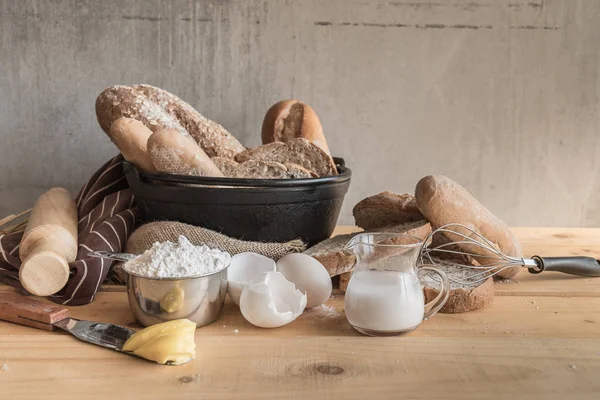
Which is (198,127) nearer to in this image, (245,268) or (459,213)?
(245,268)

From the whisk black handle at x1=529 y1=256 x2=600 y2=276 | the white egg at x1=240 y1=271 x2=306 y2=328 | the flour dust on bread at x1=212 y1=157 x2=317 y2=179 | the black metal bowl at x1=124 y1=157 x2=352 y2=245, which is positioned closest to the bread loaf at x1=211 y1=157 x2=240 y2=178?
the flour dust on bread at x1=212 y1=157 x2=317 y2=179

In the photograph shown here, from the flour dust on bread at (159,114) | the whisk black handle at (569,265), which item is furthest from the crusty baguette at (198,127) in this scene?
the whisk black handle at (569,265)

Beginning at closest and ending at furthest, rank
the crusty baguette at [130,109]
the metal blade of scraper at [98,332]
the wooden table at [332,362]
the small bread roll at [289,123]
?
the wooden table at [332,362] → the metal blade of scraper at [98,332] → the crusty baguette at [130,109] → the small bread roll at [289,123]

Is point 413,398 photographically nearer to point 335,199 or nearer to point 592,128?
point 335,199

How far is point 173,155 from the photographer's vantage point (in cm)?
116

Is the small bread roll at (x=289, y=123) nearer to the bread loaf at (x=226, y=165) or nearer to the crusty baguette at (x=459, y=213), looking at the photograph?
→ the bread loaf at (x=226, y=165)

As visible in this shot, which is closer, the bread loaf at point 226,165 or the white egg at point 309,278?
the white egg at point 309,278

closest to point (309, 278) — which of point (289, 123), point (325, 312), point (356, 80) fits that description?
point (325, 312)

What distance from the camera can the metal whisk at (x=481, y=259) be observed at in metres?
1.17

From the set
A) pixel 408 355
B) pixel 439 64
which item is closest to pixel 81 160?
pixel 439 64

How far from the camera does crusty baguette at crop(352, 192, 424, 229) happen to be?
A: 1312 mm

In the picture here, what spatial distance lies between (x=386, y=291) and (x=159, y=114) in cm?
74

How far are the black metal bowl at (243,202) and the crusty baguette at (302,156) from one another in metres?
0.08

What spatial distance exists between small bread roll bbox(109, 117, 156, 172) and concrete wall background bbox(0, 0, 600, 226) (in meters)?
0.59
